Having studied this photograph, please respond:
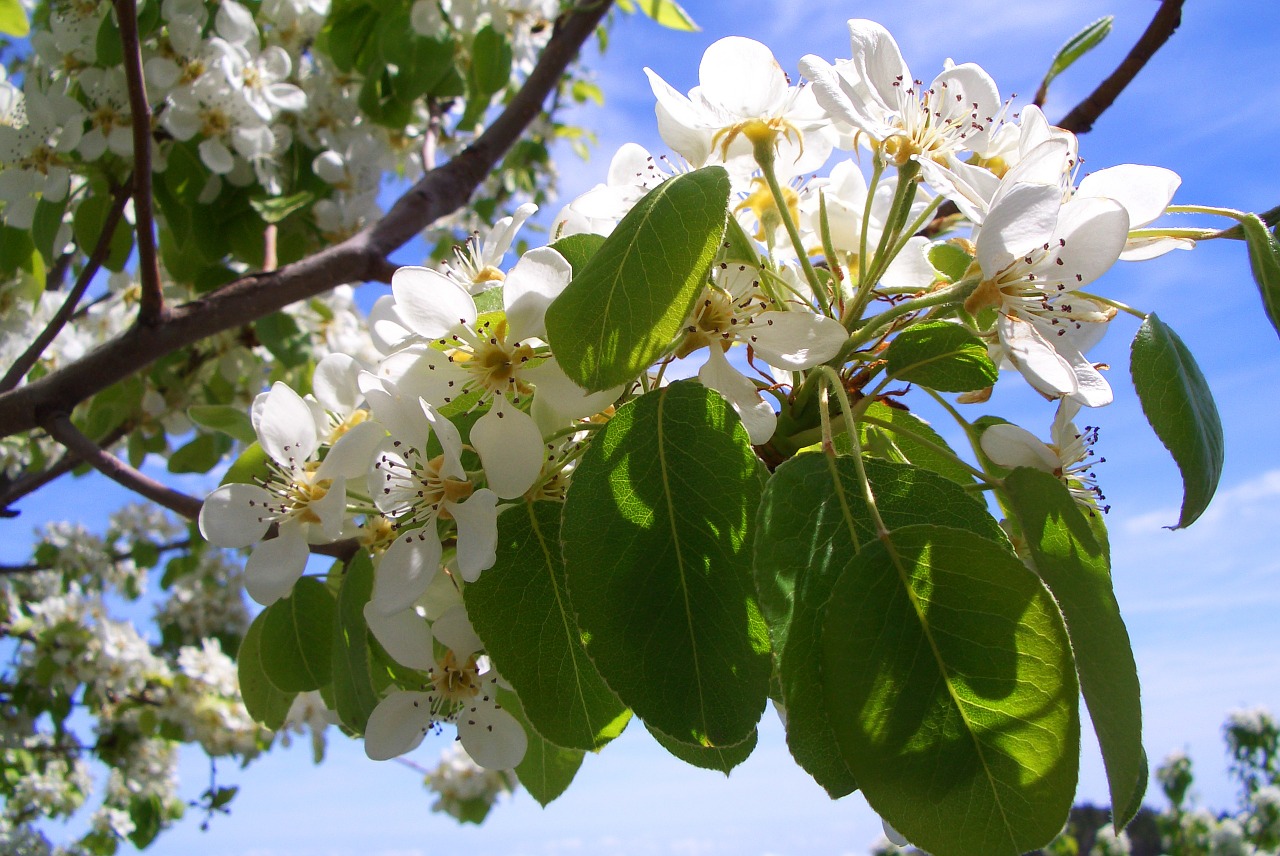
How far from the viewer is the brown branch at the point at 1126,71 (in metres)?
1.58

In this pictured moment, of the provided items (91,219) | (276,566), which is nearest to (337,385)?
(276,566)

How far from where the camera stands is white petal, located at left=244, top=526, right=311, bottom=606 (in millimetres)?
965

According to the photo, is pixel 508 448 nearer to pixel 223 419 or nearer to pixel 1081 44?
pixel 223 419

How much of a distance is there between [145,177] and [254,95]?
635 mm

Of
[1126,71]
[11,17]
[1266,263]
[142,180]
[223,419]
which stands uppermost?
[11,17]

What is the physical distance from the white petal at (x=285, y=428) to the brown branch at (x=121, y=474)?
0.66 metres

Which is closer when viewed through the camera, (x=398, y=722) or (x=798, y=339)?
(x=798, y=339)

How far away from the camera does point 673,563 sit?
78 cm

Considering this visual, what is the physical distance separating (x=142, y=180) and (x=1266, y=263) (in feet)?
6.12

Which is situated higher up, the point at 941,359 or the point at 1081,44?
the point at 1081,44

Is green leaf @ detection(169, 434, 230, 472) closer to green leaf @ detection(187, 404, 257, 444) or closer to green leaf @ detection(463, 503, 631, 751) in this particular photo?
green leaf @ detection(187, 404, 257, 444)

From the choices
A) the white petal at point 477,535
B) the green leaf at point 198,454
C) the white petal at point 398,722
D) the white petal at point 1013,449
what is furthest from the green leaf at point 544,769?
the green leaf at point 198,454

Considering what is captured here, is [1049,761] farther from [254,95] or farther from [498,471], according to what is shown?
[254,95]

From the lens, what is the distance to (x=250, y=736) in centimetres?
383
